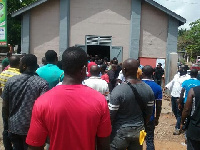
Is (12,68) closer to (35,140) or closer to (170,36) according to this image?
(35,140)

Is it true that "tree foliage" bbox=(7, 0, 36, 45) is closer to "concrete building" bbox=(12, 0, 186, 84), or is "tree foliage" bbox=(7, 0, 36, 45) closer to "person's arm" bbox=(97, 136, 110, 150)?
"concrete building" bbox=(12, 0, 186, 84)

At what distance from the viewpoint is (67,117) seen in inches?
77.5

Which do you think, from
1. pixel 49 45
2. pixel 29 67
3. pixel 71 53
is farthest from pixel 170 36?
pixel 71 53

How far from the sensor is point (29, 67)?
3.49m

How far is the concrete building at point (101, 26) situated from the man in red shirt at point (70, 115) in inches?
512

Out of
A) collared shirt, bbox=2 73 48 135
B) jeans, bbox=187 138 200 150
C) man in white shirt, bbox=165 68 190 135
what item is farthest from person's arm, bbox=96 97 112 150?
man in white shirt, bbox=165 68 190 135

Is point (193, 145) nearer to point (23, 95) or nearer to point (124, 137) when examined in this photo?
point (124, 137)

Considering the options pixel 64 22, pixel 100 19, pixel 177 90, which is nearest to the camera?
pixel 177 90

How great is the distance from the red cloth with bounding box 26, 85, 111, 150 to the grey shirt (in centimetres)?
123

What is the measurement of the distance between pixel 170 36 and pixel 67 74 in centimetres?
1381

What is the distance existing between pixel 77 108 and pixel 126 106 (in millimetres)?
1468

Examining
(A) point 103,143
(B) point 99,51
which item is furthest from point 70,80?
(B) point 99,51

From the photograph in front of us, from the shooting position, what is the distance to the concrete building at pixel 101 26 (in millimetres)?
14837

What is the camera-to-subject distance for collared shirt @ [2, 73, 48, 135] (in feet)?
10.9
